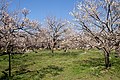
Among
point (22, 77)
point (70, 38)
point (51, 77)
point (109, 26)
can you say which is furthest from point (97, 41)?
point (22, 77)

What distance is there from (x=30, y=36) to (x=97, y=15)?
688 centimetres

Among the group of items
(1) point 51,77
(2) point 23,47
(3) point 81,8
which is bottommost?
(1) point 51,77

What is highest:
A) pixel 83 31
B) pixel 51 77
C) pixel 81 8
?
pixel 81 8

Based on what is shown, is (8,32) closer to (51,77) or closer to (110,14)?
(51,77)

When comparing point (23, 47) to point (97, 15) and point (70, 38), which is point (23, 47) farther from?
point (97, 15)

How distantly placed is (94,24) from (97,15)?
104 centimetres

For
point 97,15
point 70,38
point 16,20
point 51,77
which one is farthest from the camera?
point 70,38

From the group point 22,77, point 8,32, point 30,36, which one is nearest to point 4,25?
point 8,32

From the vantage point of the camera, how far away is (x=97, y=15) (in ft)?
75.2

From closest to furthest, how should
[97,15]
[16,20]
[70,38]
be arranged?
[16,20] < [97,15] < [70,38]

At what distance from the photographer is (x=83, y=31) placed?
78.4 feet

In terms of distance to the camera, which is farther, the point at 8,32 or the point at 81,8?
the point at 81,8

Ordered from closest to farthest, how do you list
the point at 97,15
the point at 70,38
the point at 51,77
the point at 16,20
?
the point at 51,77 < the point at 16,20 < the point at 97,15 < the point at 70,38

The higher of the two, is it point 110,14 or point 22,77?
point 110,14
